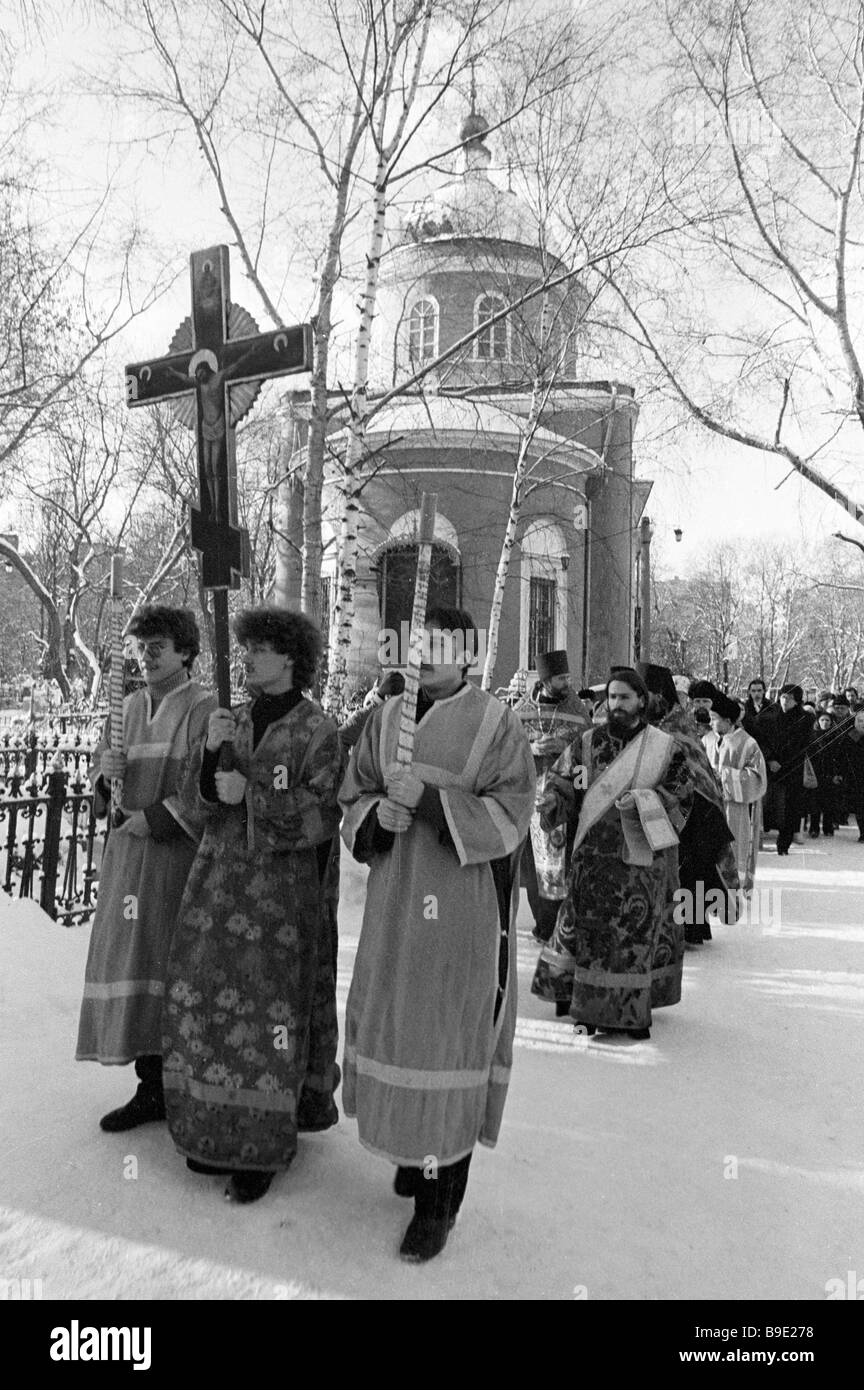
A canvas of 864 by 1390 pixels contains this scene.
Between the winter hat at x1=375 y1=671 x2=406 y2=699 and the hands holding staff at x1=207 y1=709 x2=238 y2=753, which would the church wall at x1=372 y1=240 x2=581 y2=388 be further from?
the hands holding staff at x1=207 y1=709 x2=238 y2=753

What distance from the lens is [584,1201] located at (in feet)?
11.1

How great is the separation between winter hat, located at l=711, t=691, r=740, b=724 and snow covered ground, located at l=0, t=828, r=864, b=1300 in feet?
12.0

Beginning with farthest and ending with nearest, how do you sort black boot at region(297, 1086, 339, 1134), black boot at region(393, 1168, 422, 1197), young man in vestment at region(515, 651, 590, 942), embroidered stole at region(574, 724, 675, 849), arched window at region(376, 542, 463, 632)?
arched window at region(376, 542, 463, 632) → young man in vestment at region(515, 651, 590, 942) → embroidered stole at region(574, 724, 675, 849) → black boot at region(297, 1086, 339, 1134) → black boot at region(393, 1168, 422, 1197)

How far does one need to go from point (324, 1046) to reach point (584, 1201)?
41.3 inches

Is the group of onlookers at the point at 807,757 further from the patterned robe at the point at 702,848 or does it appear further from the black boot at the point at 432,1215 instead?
the black boot at the point at 432,1215

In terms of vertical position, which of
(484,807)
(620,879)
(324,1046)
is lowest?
(324,1046)

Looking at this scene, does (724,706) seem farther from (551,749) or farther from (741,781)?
(551,749)

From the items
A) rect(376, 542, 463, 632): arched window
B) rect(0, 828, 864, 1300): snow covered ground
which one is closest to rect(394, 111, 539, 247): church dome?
rect(376, 542, 463, 632): arched window

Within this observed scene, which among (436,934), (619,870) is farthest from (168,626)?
(619,870)

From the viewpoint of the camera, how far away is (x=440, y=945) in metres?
3.17

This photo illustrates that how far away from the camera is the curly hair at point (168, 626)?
4020 millimetres

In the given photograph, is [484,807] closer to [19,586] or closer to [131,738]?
[131,738]

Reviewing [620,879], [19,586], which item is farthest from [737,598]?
[620,879]

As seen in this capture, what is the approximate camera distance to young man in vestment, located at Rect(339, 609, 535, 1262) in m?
3.08
